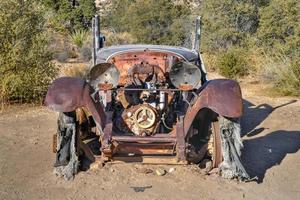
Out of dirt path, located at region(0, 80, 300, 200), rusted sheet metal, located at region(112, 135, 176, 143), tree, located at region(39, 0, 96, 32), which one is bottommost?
dirt path, located at region(0, 80, 300, 200)

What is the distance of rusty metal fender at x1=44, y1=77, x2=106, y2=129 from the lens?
5.88 meters

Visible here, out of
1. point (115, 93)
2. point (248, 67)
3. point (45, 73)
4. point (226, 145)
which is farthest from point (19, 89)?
point (248, 67)

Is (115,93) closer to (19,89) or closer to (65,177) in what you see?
(65,177)

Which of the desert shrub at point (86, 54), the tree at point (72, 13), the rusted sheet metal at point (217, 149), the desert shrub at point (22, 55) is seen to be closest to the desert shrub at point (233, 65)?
the desert shrub at point (22, 55)

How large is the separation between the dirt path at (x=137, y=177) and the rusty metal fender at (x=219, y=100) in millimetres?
770

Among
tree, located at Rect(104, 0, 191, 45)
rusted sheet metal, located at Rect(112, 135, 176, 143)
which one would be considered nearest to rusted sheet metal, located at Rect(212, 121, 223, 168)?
rusted sheet metal, located at Rect(112, 135, 176, 143)

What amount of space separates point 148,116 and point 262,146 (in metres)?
2.60

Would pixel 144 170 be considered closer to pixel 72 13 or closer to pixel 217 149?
pixel 217 149

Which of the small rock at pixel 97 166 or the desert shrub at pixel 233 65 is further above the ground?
the desert shrub at pixel 233 65

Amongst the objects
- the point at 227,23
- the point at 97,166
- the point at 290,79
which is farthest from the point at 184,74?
the point at 227,23

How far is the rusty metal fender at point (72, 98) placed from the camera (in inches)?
232

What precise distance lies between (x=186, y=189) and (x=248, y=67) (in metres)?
9.11

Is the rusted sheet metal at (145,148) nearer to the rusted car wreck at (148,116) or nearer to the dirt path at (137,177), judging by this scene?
the rusted car wreck at (148,116)

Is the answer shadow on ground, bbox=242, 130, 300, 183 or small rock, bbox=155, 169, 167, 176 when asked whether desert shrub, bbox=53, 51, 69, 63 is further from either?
small rock, bbox=155, 169, 167, 176
